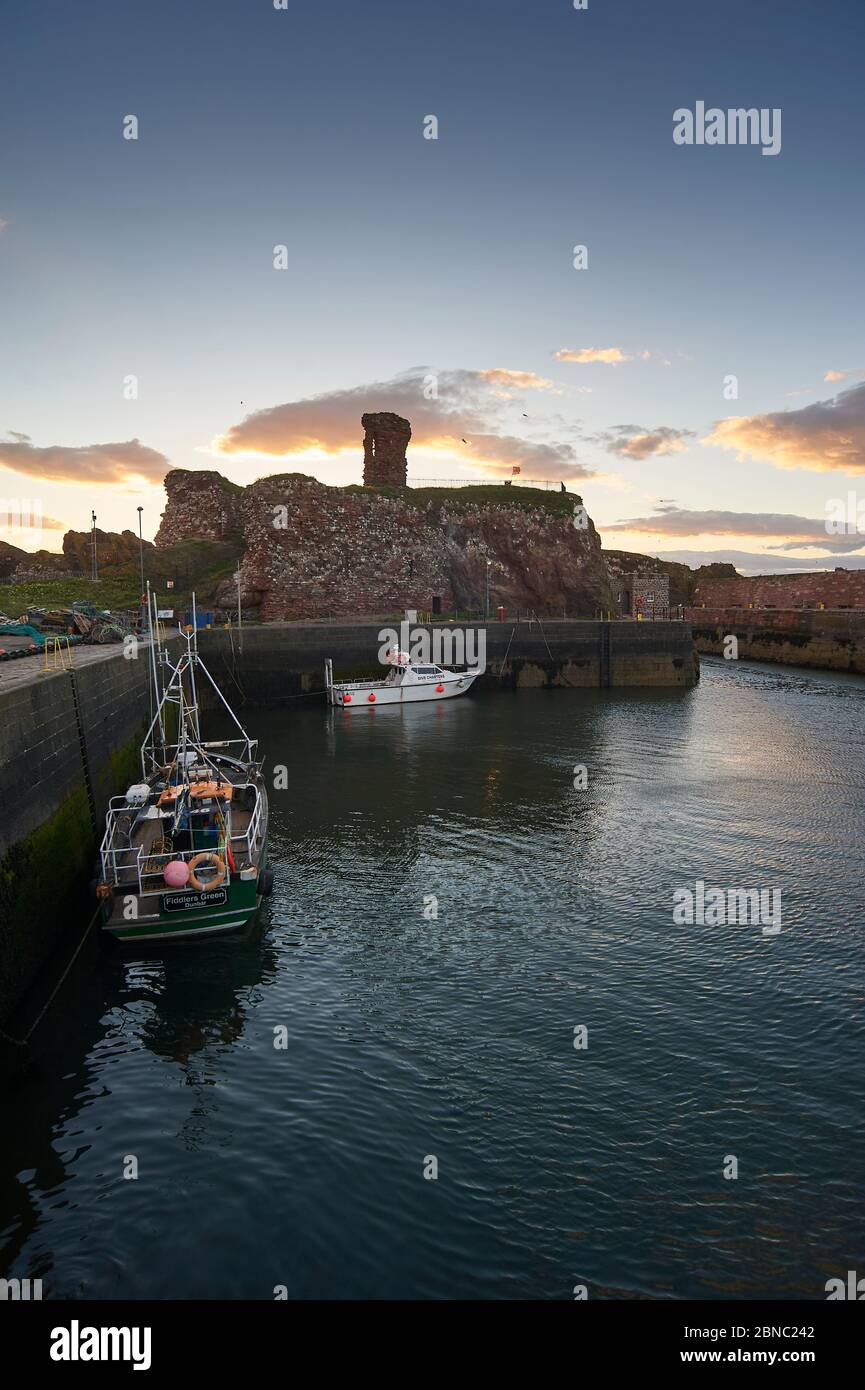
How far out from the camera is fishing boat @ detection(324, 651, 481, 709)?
5641cm

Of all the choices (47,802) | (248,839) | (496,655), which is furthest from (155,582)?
(248,839)

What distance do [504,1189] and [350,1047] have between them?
4.13 meters

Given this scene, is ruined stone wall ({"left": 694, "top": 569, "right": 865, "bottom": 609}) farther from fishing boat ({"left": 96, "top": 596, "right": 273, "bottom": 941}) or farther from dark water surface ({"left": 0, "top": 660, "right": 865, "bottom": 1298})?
fishing boat ({"left": 96, "top": 596, "right": 273, "bottom": 941})

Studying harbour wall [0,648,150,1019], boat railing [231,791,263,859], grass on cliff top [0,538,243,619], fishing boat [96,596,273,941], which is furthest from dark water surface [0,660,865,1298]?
grass on cliff top [0,538,243,619]

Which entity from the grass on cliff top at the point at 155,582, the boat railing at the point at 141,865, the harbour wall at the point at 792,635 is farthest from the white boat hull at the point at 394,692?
the boat railing at the point at 141,865

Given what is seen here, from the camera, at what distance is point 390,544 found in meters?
82.8

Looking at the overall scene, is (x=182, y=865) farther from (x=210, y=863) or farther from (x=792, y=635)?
(x=792, y=635)

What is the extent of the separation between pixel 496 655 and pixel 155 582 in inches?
1316

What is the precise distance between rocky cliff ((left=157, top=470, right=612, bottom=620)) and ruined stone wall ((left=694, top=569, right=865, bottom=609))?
26110 mm

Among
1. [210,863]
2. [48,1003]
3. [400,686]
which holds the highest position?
[400,686]

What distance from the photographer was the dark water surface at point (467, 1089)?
9555 millimetres

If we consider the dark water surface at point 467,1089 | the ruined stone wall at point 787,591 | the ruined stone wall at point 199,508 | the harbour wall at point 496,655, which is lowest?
the dark water surface at point 467,1089

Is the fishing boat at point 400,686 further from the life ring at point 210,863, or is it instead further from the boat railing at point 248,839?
the life ring at point 210,863

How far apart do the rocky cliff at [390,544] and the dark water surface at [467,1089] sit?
181 ft
